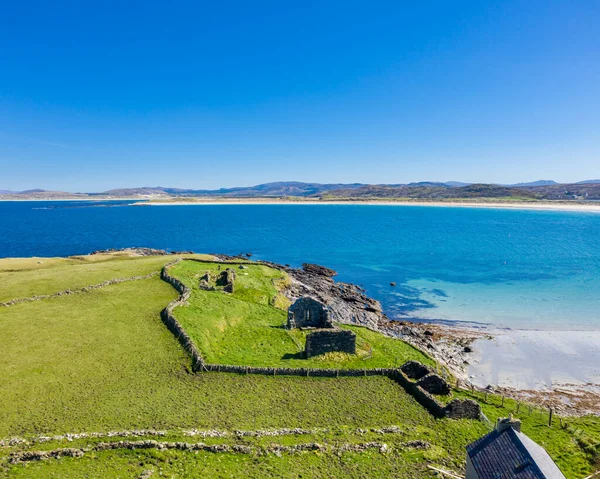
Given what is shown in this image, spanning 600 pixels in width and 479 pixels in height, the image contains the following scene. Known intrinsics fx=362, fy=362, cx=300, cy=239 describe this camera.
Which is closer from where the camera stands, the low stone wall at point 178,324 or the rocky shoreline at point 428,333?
the low stone wall at point 178,324

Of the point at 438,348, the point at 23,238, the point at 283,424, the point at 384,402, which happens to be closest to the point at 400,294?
the point at 438,348

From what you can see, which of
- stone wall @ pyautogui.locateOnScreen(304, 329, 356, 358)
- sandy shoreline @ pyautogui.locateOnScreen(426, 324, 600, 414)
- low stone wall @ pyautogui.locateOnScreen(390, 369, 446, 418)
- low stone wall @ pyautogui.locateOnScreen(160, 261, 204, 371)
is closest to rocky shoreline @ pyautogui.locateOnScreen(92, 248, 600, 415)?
sandy shoreline @ pyautogui.locateOnScreen(426, 324, 600, 414)

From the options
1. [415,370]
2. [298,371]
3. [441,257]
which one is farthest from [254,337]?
[441,257]

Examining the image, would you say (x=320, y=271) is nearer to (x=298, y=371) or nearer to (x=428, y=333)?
(x=428, y=333)

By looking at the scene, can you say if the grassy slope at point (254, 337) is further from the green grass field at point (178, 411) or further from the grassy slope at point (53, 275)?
the grassy slope at point (53, 275)

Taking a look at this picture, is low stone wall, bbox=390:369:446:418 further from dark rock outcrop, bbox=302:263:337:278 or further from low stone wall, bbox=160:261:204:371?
dark rock outcrop, bbox=302:263:337:278

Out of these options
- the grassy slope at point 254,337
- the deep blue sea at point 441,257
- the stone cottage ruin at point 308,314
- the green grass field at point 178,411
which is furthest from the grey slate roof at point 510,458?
the deep blue sea at point 441,257
